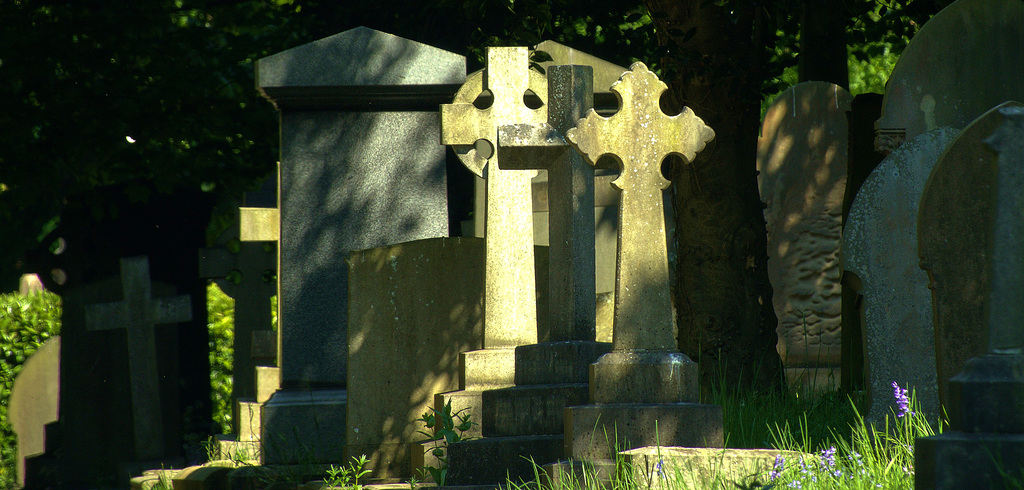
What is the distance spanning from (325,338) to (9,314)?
5.35 meters

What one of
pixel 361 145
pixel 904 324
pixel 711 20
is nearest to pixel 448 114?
pixel 361 145

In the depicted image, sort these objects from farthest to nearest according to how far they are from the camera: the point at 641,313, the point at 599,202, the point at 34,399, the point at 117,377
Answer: the point at 34,399 < the point at 117,377 < the point at 599,202 < the point at 641,313

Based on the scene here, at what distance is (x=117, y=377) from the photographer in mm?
7793

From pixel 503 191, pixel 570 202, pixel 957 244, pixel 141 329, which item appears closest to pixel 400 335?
pixel 503 191

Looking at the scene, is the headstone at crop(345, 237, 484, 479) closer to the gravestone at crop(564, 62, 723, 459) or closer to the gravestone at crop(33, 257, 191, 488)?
the gravestone at crop(564, 62, 723, 459)

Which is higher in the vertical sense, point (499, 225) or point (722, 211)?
point (722, 211)

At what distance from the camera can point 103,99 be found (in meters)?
8.60

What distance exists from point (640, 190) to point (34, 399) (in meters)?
6.90

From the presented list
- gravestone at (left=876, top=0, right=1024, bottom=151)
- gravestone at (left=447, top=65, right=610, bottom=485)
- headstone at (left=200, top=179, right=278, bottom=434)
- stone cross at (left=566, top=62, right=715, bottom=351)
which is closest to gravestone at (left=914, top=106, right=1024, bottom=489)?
stone cross at (left=566, top=62, right=715, bottom=351)

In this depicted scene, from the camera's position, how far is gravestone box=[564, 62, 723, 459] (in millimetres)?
3578

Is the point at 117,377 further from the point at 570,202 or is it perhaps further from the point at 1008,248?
the point at 1008,248

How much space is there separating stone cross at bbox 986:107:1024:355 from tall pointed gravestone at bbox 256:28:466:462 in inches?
137

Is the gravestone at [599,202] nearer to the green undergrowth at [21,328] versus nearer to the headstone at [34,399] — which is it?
the headstone at [34,399]

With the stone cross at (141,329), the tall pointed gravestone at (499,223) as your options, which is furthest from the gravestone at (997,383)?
the stone cross at (141,329)
